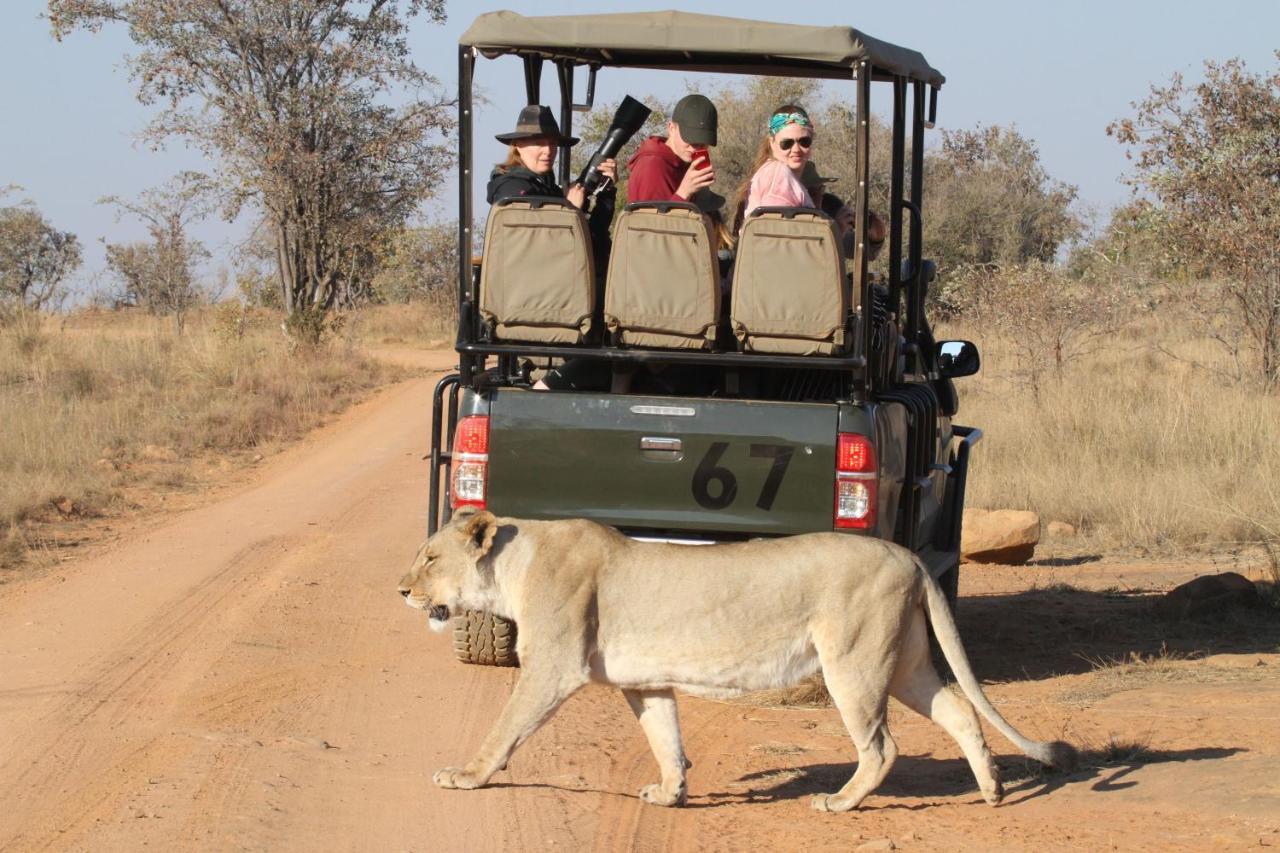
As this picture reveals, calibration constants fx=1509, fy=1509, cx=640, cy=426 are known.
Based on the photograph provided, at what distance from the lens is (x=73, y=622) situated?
7469mm

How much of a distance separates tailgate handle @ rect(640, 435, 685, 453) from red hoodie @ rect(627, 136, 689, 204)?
48.8 inches

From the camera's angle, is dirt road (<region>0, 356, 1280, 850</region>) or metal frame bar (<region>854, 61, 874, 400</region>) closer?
dirt road (<region>0, 356, 1280, 850</region>)

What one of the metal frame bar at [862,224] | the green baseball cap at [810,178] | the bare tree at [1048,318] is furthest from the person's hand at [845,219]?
the bare tree at [1048,318]

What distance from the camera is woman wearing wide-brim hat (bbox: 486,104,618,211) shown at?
6605 mm

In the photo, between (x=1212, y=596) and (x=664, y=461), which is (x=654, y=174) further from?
(x=1212, y=596)

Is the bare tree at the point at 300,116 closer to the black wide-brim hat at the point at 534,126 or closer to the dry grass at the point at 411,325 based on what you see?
the dry grass at the point at 411,325

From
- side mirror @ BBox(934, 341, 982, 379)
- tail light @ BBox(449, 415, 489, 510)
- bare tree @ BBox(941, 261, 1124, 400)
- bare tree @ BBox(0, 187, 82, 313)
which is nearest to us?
tail light @ BBox(449, 415, 489, 510)

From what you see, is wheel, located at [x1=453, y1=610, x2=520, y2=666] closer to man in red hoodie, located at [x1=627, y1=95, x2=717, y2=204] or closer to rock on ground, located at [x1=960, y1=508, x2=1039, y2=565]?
man in red hoodie, located at [x1=627, y1=95, x2=717, y2=204]

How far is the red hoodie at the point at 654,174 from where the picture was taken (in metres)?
6.52

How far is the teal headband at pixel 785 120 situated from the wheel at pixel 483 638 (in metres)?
2.43

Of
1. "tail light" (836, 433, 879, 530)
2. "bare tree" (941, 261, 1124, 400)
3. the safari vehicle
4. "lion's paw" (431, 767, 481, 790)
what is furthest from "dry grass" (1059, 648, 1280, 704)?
"bare tree" (941, 261, 1124, 400)

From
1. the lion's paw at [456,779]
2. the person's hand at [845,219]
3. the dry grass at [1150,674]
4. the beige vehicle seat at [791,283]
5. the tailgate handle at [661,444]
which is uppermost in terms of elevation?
the person's hand at [845,219]

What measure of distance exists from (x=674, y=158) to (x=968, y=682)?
2830mm

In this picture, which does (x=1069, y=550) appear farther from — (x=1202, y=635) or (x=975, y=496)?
(x=1202, y=635)
